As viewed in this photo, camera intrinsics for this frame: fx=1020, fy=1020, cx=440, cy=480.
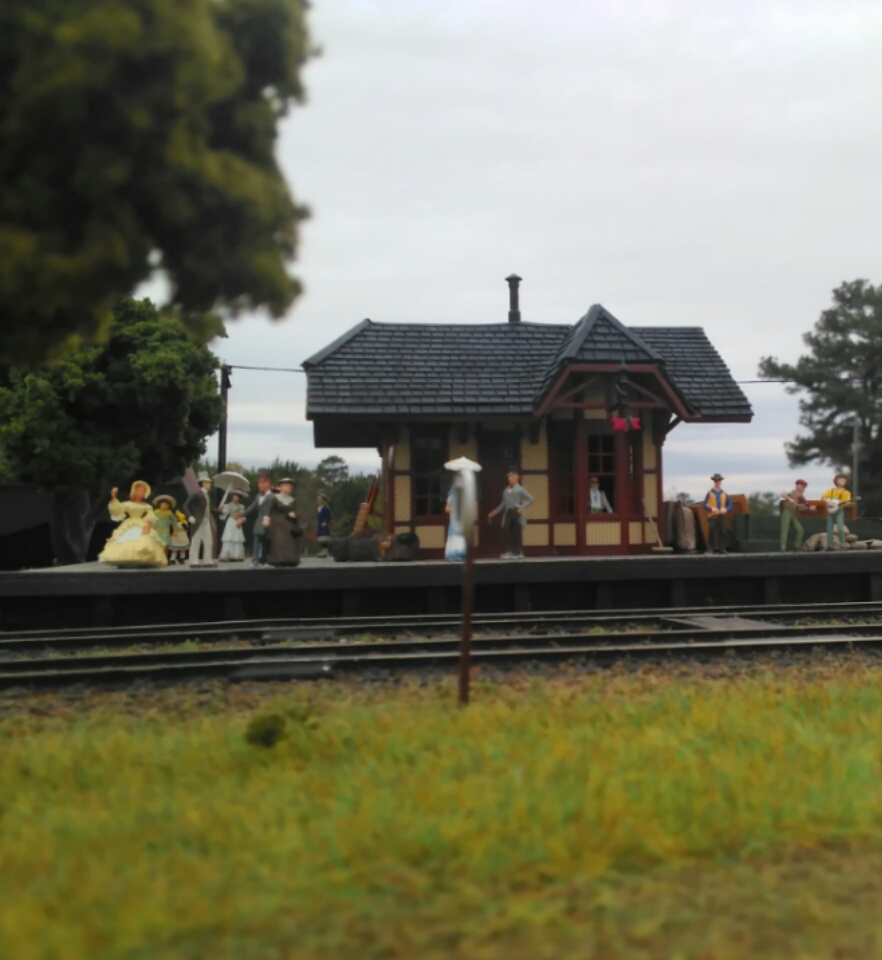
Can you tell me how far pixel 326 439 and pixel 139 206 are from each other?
53.3 feet

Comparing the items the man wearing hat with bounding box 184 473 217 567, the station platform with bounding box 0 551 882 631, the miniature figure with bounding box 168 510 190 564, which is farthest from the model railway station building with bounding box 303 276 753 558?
the miniature figure with bounding box 168 510 190 564

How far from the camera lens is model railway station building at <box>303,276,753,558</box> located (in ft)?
59.9

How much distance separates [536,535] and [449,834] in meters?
14.8

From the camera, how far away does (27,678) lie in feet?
27.1

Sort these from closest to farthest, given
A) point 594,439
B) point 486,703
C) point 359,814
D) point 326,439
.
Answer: point 359,814, point 486,703, point 594,439, point 326,439

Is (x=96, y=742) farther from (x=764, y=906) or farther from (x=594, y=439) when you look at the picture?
(x=594, y=439)

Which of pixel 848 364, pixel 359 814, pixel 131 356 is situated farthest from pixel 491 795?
pixel 848 364

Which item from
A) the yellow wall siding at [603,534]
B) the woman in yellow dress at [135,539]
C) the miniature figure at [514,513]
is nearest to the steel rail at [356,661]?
the woman in yellow dress at [135,539]

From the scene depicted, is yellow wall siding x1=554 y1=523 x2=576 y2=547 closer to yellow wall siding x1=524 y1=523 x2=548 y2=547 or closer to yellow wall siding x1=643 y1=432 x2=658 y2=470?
yellow wall siding x1=524 y1=523 x2=548 y2=547

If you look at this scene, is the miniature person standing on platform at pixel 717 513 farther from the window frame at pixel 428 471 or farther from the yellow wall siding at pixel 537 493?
the window frame at pixel 428 471

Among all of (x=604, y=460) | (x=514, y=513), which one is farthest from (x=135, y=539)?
(x=604, y=460)

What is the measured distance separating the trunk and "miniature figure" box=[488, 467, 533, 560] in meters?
17.3

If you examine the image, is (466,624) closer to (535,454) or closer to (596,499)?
(596,499)

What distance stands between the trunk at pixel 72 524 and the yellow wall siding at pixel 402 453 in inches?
590
